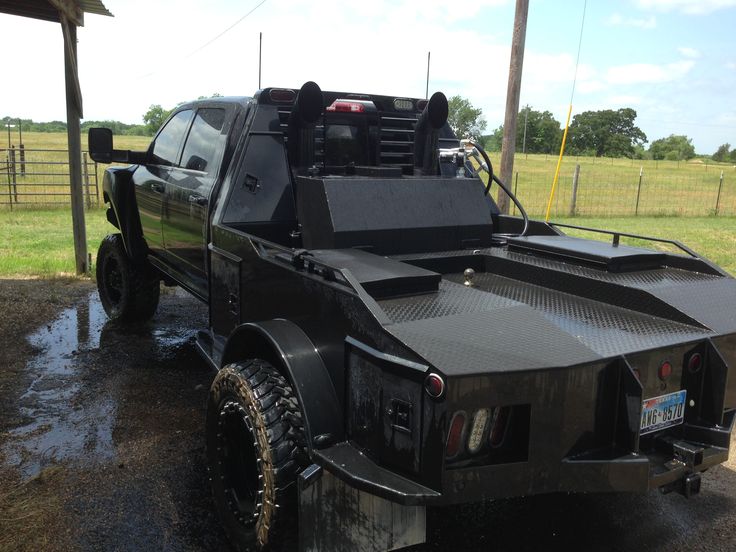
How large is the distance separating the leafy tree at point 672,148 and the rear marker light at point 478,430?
91.9 meters

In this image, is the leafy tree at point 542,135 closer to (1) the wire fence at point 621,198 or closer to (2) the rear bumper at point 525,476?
(1) the wire fence at point 621,198

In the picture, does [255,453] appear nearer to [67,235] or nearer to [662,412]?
[662,412]

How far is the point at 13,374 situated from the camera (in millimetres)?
5445

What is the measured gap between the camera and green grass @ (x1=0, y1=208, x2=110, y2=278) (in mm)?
9359

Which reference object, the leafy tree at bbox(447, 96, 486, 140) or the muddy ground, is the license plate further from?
the leafy tree at bbox(447, 96, 486, 140)

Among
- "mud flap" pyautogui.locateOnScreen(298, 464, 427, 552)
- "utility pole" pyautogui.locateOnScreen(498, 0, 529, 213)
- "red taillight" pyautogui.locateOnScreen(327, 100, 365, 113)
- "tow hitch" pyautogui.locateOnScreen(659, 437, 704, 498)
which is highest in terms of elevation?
"utility pole" pyautogui.locateOnScreen(498, 0, 529, 213)

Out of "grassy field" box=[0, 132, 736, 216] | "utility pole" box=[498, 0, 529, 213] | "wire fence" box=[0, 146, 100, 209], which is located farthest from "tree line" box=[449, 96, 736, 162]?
"utility pole" box=[498, 0, 529, 213]

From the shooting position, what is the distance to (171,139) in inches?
216

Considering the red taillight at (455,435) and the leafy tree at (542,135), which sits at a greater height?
the leafy tree at (542,135)

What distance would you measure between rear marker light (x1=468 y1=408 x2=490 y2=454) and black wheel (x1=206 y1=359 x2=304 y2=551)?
2.54 ft

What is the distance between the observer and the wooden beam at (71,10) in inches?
312

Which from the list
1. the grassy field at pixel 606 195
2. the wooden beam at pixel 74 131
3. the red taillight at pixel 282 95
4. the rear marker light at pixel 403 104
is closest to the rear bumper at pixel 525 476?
the red taillight at pixel 282 95

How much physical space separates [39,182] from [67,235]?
49.9ft

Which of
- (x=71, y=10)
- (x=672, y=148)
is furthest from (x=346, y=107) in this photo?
(x=672, y=148)
